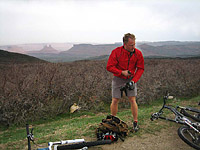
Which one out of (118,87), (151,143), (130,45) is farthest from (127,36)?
(151,143)

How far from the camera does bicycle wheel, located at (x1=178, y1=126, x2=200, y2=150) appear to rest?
3.71 m

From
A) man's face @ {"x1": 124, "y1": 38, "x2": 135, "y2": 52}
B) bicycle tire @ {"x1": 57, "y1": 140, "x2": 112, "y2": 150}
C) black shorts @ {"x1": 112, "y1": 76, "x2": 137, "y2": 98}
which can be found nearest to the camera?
bicycle tire @ {"x1": 57, "y1": 140, "x2": 112, "y2": 150}

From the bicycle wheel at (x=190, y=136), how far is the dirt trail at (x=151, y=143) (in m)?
0.13

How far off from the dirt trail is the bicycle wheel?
0.13 meters

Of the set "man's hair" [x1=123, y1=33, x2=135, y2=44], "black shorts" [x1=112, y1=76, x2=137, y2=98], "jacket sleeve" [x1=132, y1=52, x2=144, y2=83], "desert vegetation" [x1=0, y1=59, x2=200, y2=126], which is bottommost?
"desert vegetation" [x1=0, y1=59, x2=200, y2=126]

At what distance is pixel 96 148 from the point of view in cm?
363

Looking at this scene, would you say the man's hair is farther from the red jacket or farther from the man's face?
the red jacket

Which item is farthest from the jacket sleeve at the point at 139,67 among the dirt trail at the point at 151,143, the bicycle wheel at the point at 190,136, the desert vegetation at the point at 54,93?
the desert vegetation at the point at 54,93

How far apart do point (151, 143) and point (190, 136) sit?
938 mm

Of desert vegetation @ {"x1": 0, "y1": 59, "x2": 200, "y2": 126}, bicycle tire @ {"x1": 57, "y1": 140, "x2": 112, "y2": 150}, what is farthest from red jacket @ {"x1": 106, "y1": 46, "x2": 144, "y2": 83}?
desert vegetation @ {"x1": 0, "y1": 59, "x2": 200, "y2": 126}

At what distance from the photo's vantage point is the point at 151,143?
395cm

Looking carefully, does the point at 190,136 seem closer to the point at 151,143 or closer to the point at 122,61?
the point at 151,143

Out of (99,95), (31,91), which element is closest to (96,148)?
(31,91)

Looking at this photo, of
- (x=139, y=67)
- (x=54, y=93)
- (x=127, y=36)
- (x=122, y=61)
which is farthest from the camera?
(x=54, y=93)
